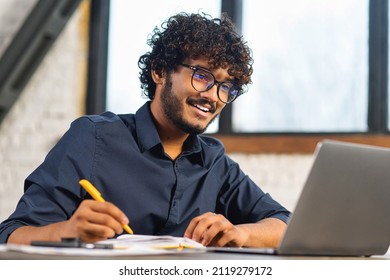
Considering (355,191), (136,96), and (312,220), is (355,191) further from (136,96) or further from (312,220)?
(136,96)

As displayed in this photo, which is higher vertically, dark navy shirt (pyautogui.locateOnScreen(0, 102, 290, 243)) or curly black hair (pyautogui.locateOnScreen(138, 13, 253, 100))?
curly black hair (pyautogui.locateOnScreen(138, 13, 253, 100))

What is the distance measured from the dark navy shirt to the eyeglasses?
0.14 m

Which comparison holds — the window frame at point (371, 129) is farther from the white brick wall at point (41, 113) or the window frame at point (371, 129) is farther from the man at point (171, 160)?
the man at point (171, 160)

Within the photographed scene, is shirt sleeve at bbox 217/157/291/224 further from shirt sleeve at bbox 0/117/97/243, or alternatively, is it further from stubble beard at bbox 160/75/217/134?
shirt sleeve at bbox 0/117/97/243

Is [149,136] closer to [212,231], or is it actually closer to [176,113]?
[176,113]

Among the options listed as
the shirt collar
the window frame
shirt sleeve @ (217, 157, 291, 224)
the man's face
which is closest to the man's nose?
the man's face

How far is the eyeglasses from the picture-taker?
1704 mm

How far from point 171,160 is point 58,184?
31 cm

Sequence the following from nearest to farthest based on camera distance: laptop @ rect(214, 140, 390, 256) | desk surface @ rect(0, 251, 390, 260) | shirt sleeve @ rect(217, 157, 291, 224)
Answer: desk surface @ rect(0, 251, 390, 260)
laptop @ rect(214, 140, 390, 256)
shirt sleeve @ rect(217, 157, 291, 224)

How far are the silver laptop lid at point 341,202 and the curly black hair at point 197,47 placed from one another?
26.5 inches

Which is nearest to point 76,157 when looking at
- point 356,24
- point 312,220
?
point 312,220

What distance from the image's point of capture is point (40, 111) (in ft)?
12.6

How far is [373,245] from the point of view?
3.96 ft
